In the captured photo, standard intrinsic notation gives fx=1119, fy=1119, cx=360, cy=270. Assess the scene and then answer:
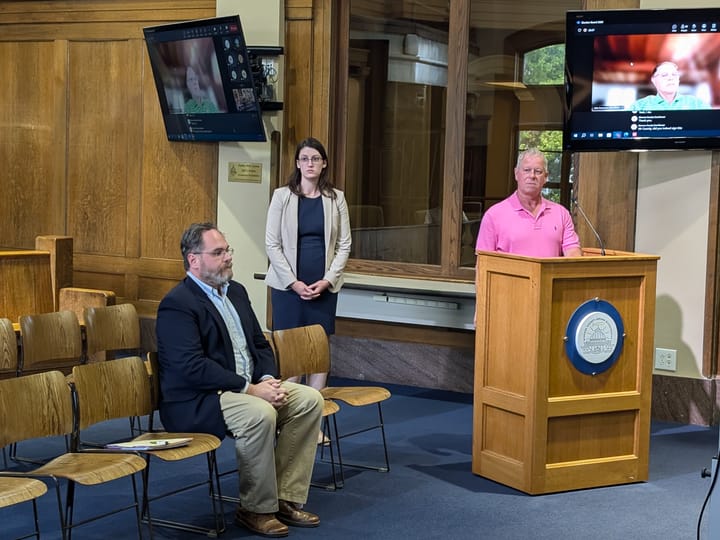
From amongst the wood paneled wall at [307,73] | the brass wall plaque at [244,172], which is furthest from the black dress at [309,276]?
the brass wall plaque at [244,172]

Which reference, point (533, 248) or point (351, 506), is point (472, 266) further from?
point (351, 506)

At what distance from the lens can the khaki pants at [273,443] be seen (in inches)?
176

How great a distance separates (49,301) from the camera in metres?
7.13

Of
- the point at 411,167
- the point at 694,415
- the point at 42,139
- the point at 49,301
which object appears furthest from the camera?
the point at 42,139

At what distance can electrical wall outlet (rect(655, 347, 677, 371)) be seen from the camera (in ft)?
22.1

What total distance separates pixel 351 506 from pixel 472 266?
2958mm

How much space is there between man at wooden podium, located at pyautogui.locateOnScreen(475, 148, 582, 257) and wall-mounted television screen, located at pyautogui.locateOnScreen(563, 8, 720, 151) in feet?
3.60

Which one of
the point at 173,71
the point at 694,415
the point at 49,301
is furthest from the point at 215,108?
the point at 694,415

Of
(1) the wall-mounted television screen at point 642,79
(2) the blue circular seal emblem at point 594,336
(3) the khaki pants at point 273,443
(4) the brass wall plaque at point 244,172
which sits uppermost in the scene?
(1) the wall-mounted television screen at point 642,79

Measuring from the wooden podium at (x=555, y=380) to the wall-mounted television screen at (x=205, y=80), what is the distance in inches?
116

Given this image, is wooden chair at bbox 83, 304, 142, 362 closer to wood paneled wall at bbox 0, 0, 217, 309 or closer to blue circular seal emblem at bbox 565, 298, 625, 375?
blue circular seal emblem at bbox 565, 298, 625, 375

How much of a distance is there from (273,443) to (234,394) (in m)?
0.26

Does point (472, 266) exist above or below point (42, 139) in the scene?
below

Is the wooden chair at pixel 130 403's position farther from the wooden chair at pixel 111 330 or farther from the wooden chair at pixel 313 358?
the wooden chair at pixel 111 330
